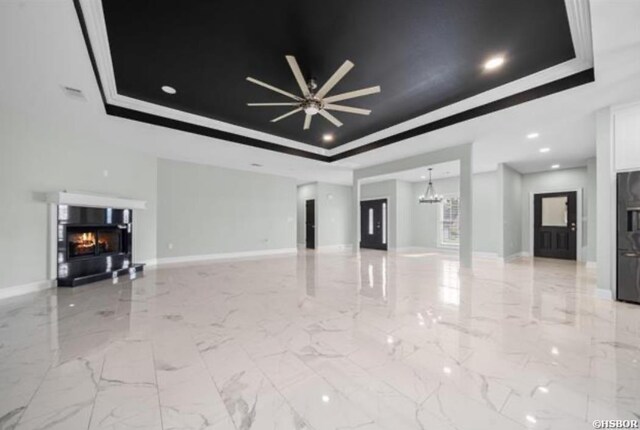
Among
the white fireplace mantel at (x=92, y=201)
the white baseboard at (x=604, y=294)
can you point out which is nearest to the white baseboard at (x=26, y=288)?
the white fireplace mantel at (x=92, y=201)

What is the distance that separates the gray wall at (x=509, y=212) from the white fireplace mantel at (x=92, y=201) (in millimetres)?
9292

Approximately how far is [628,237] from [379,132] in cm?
413

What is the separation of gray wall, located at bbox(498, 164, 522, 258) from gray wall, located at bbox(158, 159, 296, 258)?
650cm

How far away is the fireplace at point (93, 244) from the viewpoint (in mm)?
4465

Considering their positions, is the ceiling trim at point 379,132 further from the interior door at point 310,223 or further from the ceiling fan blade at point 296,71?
the interior door at point 310,223

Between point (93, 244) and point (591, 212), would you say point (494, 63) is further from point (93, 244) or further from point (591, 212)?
point (93, 244)

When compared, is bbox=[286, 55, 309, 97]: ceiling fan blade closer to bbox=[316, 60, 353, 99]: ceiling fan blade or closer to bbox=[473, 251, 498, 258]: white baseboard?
bbox=[316, 60, 353, 99]: ceiling fan blade

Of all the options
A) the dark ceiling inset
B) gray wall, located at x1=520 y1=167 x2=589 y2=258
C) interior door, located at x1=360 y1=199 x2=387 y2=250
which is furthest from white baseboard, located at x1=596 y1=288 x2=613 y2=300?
interior door, located at x1=360 y1=199 x2=387 y2=250

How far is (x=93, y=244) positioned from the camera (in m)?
5.03

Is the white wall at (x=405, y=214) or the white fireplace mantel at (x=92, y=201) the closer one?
the white fireplace mantel at (x=92, y=201)

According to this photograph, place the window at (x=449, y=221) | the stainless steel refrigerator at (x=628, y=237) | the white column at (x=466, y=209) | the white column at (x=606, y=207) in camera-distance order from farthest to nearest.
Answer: the window at (x=449, y=221) → the white column at (x=466, y=209) → the white column at (x=606, y=207) → the stainless steel refrigerator at (x=628, y=237)

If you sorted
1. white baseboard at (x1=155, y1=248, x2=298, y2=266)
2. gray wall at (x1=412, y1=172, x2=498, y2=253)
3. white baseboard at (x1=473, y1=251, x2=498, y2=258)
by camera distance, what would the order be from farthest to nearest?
gray wall at (x1=412, y1=172, x2=498, y2=253), white baseboard at (x1=473, y1=251, x2=498, y2=258), white baseboard at (x1=155, y1=248, x2=298, y2=266)

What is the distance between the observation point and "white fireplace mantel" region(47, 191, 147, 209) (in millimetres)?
4293

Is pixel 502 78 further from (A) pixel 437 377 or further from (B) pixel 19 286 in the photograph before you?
(B) pixel 19 286
